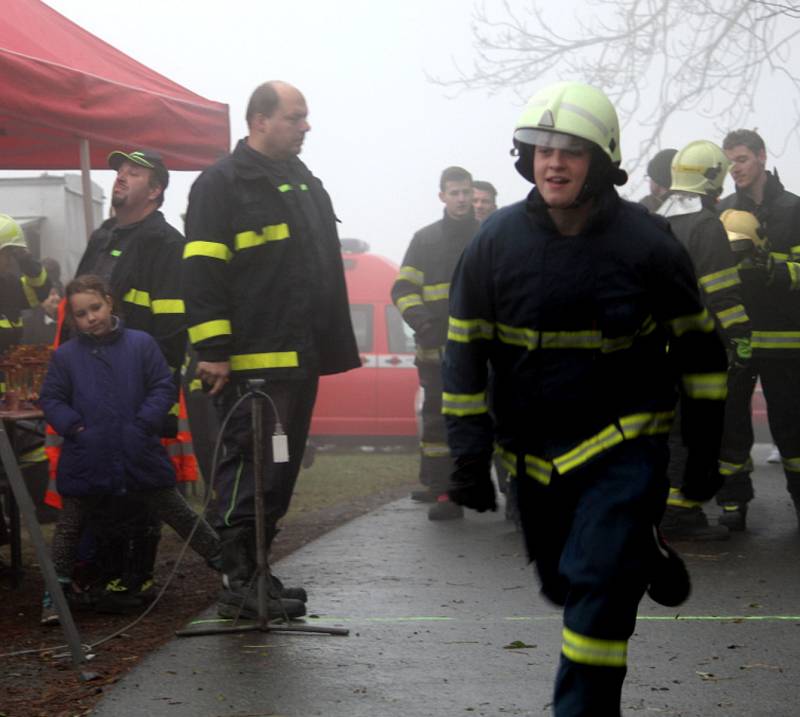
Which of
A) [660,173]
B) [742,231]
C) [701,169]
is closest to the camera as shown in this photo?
[742,231]

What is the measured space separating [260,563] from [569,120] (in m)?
2.67

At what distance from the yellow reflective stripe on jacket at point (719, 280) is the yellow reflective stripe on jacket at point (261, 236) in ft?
9.54

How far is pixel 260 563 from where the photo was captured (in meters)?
6.43

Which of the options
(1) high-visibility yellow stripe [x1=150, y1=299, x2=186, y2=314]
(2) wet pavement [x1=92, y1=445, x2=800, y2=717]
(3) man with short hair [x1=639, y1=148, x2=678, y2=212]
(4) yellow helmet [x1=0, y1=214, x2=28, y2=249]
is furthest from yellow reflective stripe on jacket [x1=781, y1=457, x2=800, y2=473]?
(4) yellow helmet [x1=0, y1=214, x2=28, y2=249]

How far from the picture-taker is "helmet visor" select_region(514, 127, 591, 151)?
4.40 m

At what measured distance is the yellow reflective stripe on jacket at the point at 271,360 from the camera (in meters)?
6.62

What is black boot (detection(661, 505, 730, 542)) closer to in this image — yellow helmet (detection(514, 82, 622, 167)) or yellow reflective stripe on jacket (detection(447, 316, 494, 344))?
yellow reflective stripe on jacket (detection(447, 316, 494, 344))

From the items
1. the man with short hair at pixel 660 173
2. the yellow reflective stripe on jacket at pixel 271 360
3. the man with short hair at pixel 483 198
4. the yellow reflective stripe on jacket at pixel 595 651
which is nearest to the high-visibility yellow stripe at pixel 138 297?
the yellow reflective stripe on jacket at pixel 271 360

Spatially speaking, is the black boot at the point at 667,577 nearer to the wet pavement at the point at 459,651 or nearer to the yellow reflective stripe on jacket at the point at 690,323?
the yellow reflective stripe on jacket at the point at 690,323

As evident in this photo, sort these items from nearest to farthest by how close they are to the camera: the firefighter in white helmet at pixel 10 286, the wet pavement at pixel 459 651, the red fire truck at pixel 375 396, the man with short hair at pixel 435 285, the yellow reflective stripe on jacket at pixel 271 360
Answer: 1. the wet pavement at pixel 459 651
2. the yellow reflective stripe on jacket at pixel 271 360
3. the firefighter in white helmet at pixel 10 286
4. the man with short hair at pixel 435 285
5. the red fire truck at pixel 375 396

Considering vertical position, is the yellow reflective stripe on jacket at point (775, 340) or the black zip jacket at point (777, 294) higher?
the black zip jacket at point (777, 294)

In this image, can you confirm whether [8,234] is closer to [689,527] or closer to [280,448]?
[280,448]

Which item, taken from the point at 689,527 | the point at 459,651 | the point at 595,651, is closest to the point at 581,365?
the point at 595,651

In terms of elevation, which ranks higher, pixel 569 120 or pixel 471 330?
pixel 569 120
